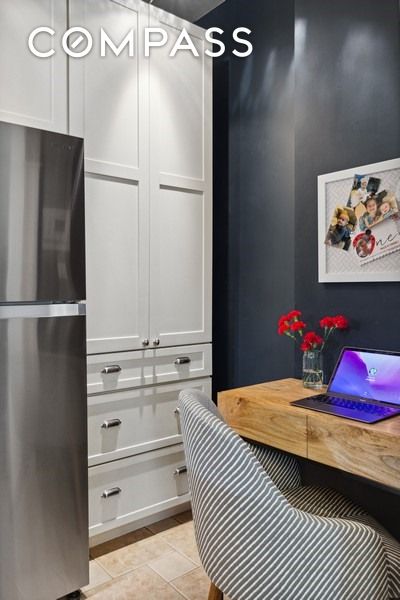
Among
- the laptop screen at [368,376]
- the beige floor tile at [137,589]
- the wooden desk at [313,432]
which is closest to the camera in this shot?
the wooden desk at [313,432]

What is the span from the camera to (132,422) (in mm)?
2232

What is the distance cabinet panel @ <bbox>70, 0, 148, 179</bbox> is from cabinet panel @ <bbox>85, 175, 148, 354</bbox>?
→ 0.37 ft

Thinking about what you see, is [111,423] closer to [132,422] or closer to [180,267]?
[132,422]

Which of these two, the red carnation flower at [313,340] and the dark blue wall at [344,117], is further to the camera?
the red carnation flower at [313,340]

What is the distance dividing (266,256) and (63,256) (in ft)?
3.83

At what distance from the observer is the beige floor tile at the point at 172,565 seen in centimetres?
200

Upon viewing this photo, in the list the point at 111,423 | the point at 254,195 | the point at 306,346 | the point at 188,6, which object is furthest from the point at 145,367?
the point at 188,6

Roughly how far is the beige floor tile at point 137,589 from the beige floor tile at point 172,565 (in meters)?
0.04

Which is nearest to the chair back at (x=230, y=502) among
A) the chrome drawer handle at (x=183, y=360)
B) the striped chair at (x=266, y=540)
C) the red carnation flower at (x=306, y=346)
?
the striped chair at (x=266, y=540)

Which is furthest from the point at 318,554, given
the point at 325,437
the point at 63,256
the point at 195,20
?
the point at 195,20

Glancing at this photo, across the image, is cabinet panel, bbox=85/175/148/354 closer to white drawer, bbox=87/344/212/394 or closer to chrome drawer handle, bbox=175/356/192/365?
white drawer, bbox=87/344/212/394

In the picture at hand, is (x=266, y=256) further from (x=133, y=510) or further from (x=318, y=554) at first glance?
(x=318, y=554)

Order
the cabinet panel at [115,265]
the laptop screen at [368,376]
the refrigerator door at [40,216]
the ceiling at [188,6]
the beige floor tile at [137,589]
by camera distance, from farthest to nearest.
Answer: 1. the ceiling at [188,6]
2. the cabinet panel at [115,265]
3. the beige floor tile at [137,589]
4. the laptop screen at [368,376]
5. the refrigerator door at [40,216]

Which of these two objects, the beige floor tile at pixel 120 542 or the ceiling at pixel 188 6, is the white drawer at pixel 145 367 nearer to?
the beige floor tile at pixel 120 542
